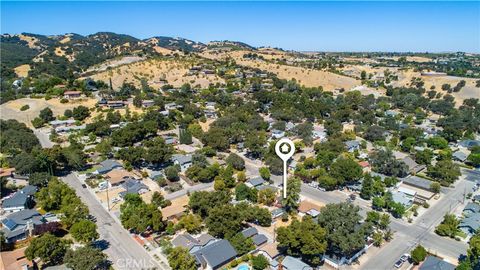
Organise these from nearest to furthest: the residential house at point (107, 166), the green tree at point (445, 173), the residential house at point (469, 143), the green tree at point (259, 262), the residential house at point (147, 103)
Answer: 1. the green tree at point (259, 262)
2. the green tree at point (445, 173)
3. the residential house at point (107, 166)
4. the residential house at point (469, 143)
5. the residential house at point (147, 103)

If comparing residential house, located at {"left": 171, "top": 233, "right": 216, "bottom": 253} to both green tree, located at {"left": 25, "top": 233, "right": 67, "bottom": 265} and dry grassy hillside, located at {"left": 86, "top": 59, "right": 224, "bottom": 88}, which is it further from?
dry grassy hillside, located at {"left": 86, "top": 59, "right": 224, "bottom": 88}

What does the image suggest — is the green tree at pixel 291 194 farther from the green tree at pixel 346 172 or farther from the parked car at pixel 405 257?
the parked car at pixel 405 257

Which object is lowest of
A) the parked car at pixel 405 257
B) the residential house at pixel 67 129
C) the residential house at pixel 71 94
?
the parked car at pixel 405 257

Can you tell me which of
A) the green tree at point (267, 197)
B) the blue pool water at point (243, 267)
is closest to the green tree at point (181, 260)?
the blue pool water at point (243, 267)

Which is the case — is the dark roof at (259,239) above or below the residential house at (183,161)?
below

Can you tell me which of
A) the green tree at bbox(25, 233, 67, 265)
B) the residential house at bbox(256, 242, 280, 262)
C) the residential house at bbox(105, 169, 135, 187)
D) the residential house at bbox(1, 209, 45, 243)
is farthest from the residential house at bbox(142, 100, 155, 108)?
the residential house at bbox(256, 242, 280, 262)

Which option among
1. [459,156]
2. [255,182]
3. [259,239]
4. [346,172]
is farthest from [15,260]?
[459,156]
